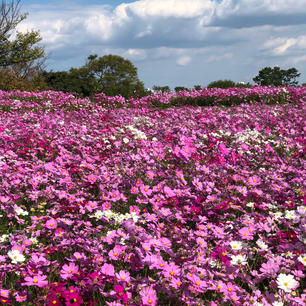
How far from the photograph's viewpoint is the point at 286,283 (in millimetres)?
2947

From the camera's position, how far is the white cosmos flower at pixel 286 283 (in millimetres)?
2879

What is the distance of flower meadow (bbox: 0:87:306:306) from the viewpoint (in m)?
2.92

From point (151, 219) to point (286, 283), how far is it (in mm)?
1544

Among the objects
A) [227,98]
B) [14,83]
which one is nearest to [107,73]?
[14,83]

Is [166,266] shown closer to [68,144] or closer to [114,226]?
[114,226]

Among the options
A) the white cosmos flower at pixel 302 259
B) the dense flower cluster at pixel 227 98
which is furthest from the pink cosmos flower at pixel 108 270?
the dense flower cluster at pixel 227 98

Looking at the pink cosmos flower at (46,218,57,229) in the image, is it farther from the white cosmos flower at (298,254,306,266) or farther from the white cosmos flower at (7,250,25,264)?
the white cosmos flower at (298,254,306,266)

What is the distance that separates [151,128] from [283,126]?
3.71 metres

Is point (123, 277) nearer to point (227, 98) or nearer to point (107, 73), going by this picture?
point (227, 98)

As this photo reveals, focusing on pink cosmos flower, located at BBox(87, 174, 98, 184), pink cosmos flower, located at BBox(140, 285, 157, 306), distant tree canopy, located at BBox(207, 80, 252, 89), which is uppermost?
distant tree canopy, located at BBox(207, 80, 252, 89)

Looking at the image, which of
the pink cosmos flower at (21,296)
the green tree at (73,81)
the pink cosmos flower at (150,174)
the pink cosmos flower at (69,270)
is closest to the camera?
the pink cosmos flower at (21,296)

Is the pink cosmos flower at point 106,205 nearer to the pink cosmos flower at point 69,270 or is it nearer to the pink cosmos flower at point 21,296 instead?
the pink cosmos flower at point 69,270

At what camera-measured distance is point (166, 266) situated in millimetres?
2992

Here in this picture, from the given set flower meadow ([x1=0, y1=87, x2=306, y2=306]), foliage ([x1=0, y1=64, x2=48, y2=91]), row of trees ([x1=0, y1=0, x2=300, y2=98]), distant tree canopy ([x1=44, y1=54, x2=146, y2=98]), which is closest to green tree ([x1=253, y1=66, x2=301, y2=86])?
row of trees ([x1=0, y1=0, x2=300, y2=98])
